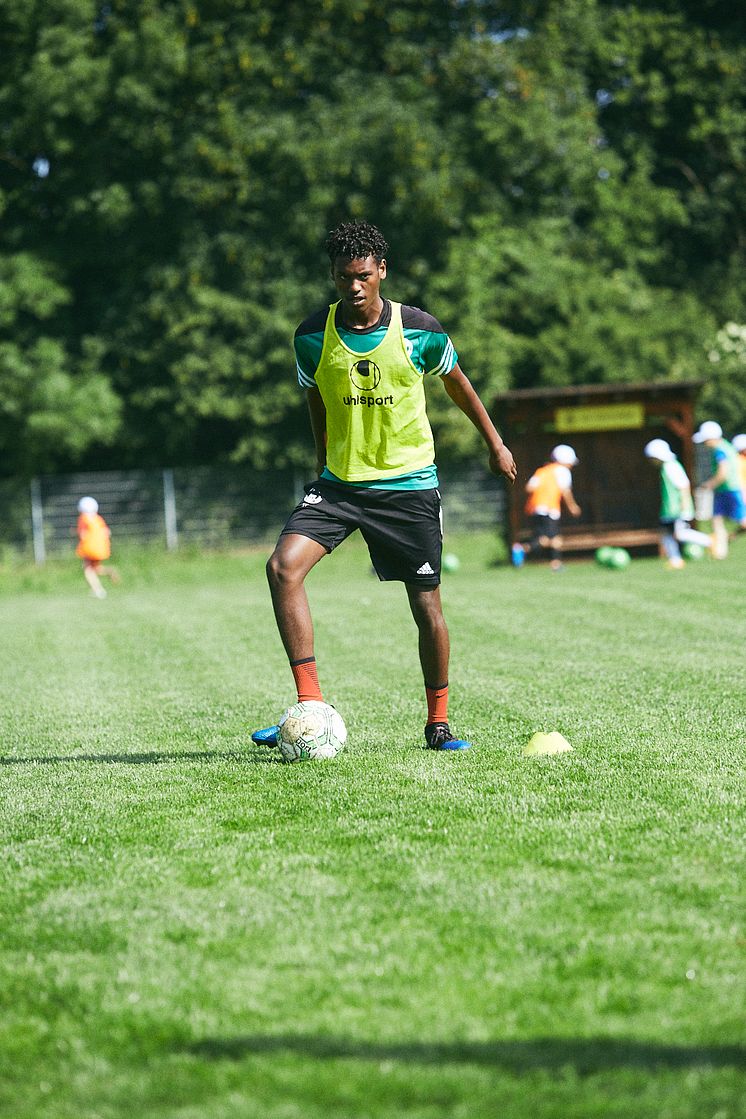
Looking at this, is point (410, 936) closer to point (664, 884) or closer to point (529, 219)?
point (664, 884)

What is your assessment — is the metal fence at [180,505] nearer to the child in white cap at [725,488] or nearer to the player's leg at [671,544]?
the child in white cap at [725,488]

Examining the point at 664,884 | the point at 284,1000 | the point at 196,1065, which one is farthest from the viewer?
the point at 664,884

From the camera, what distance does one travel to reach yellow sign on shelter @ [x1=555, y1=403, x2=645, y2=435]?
24.6 metres

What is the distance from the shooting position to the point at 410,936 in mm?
3529

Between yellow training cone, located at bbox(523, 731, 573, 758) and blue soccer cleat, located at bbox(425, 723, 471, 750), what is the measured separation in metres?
0.31

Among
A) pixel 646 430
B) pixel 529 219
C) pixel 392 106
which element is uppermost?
pixel 392 106

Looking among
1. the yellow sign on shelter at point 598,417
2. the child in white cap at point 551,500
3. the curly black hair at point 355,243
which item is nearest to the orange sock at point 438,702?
the curly black hair at point 355,243

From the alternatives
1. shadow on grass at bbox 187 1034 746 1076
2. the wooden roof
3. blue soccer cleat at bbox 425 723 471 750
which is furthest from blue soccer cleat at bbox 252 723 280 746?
the wooden roof

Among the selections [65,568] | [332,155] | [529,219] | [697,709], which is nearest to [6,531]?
[65,568]

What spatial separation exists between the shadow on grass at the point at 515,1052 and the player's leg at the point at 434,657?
11.1ft

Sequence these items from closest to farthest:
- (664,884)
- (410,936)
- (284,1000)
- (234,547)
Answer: (284,1000)
(410,936)
(664,884)
(234,547)

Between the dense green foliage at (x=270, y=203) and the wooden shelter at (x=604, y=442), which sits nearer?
the wooden shelter at (x=604, y=442)

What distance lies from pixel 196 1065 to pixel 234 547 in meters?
29.8

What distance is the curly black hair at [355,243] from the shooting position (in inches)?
230
